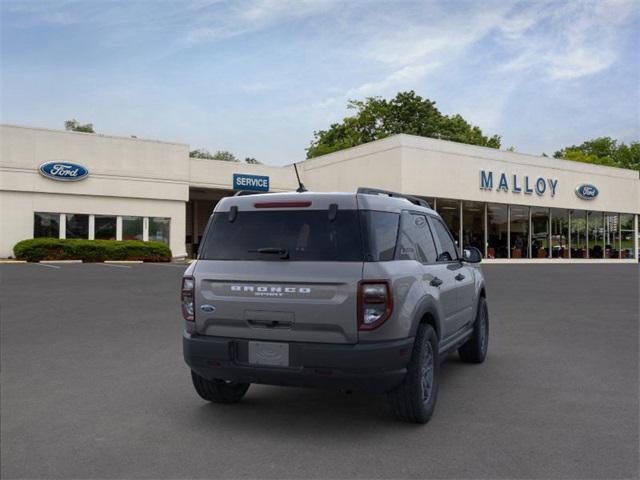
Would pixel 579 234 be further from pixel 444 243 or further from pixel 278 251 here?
pixel 278 251

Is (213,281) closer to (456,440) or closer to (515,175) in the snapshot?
(456,440)

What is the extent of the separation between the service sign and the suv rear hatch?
3344cm

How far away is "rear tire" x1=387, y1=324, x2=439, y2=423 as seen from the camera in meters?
4.50

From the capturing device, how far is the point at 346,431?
4.48m

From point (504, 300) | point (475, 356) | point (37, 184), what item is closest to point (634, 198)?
point (504, 300)

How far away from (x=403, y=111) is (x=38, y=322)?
54.3m

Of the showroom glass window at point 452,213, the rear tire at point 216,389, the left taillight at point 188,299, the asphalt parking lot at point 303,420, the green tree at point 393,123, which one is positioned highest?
the green tree at point 393,123

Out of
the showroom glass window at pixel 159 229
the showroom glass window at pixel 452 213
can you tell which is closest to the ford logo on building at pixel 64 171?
the showroom glass window at pixel 159 229

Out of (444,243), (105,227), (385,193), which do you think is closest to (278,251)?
(385,193)

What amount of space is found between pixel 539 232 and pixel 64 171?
32.3 m

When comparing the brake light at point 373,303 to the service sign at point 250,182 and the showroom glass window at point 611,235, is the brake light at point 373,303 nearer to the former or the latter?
the service sign at point 250,182

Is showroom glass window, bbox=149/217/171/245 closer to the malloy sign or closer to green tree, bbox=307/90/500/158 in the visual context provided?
the malloy sign

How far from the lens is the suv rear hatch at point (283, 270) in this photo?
4266mm

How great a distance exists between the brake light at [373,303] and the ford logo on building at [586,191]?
43994mm
